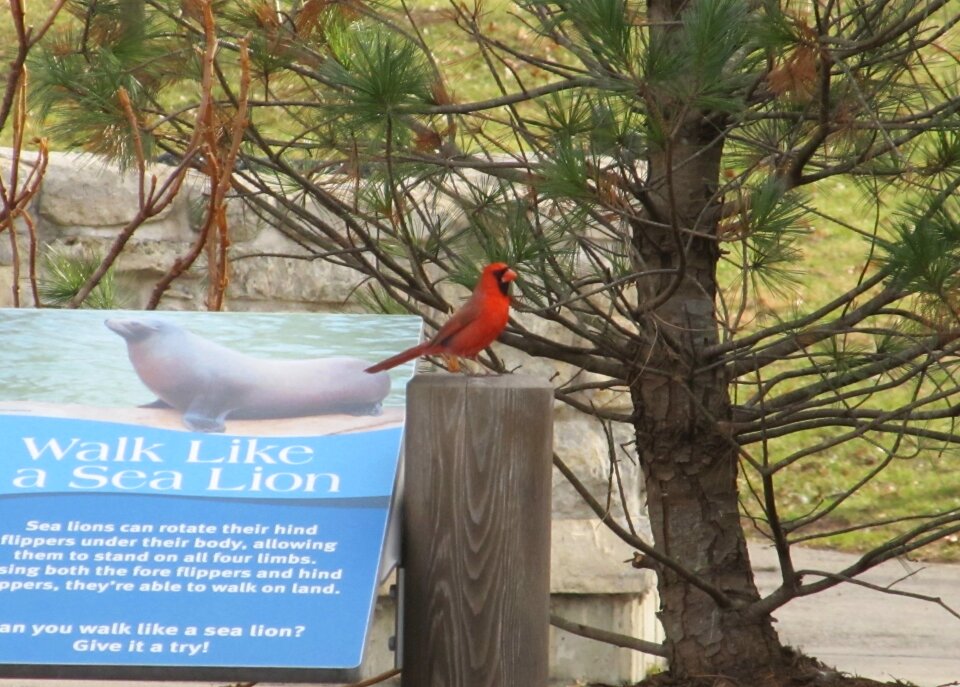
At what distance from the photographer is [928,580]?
5262 mm

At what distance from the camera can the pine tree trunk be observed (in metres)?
2.90

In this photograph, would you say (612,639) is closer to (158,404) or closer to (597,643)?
(597,643)

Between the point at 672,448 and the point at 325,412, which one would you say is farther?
the point at 672,448

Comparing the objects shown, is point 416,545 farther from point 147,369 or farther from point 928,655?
point 928,655

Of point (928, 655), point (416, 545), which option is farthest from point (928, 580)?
point (416, 545)

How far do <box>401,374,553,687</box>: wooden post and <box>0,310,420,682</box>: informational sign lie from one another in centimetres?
8

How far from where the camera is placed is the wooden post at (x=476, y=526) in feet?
5.35

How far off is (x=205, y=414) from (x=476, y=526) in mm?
379

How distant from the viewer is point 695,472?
9.62 ft

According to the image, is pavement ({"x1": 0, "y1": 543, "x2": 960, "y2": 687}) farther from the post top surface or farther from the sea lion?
the post top surface

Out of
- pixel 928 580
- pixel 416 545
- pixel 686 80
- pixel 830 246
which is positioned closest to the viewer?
pixel 416 545

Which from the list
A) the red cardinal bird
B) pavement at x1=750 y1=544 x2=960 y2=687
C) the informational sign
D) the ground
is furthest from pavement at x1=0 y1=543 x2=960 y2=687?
the informational sign

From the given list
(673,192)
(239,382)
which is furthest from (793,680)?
(239,382)

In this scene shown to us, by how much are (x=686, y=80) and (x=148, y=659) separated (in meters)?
1.29
